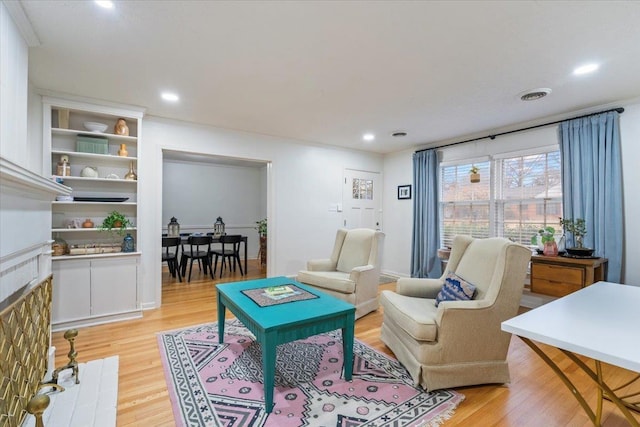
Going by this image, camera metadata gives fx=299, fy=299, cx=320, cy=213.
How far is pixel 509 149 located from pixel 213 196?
6.05 m

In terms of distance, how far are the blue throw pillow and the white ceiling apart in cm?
173

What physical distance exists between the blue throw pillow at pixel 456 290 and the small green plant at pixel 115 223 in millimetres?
3439

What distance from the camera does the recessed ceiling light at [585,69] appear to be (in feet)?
7.99

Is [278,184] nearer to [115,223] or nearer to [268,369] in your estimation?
[115,223]

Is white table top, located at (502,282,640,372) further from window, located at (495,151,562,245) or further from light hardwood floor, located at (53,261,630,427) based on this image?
window, located at (495,151,562,245)

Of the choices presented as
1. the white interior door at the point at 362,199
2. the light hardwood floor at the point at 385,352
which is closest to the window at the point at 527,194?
the light hardwood floor at the point at 385,352

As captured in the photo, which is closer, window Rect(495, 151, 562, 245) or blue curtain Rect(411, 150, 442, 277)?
window Rect(495, 151, 562, 245)

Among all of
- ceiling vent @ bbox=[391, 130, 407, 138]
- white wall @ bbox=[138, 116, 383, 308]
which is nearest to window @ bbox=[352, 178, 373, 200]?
white wall @ bbox=[138, 116, 383, 308]

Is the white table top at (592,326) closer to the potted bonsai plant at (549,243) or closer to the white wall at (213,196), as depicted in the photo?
the potted bonsai plant at (549,243)

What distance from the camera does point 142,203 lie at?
11.7 feet

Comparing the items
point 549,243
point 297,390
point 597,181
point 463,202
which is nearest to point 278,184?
point 463,202

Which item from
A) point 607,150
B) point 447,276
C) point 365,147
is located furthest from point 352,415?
point 365,147

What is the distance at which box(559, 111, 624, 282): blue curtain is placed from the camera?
10.2ft

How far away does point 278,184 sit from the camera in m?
4.75
